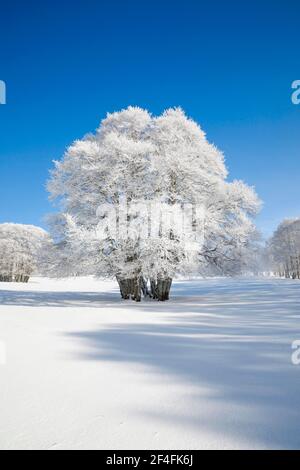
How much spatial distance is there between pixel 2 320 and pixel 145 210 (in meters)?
8.66

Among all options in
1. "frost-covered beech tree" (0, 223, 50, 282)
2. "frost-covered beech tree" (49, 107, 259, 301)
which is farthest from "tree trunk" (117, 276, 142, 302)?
"frost-covered beech tree" (0, 223, 50, 282)

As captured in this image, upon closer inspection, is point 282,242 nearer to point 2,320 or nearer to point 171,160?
point 171,160

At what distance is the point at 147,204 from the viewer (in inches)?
669

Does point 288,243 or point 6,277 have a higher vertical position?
point 288,243

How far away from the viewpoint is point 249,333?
7879 mm

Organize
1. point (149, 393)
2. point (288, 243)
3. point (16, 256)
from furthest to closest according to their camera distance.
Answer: point (16, 256), point (288, 243), point (149, 393)

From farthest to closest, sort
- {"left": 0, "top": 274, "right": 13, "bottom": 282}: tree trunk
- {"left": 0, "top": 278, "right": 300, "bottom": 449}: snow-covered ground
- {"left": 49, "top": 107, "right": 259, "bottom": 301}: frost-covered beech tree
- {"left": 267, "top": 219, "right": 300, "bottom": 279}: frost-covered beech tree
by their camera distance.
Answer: {"left": 0, "top": 274, "right": 13, "bottom": 282}: tree trunk, {"left": 267, "top": 219, "right": 300, "bottom": 279}: frost-covered beech tree, {"left": 49, "top": 107, "right": 259, "bottom": 301}: frost-covered beech tree, {"left": 0, "top": 278, "right": 300, "bottom": 449}: snow-covered ground

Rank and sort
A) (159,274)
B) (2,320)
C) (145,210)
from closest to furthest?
1. (2,320)
2. (145,210)
3. (159,274)

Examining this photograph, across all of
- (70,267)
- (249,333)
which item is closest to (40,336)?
(249,333)

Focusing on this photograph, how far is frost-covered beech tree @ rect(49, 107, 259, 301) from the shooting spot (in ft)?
55.0

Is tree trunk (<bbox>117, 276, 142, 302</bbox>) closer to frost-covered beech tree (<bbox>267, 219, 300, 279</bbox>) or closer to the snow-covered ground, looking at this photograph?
the snow-covered ground

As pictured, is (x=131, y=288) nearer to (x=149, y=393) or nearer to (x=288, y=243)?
(x=149, y=393)

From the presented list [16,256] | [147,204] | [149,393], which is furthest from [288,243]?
[149,393]
